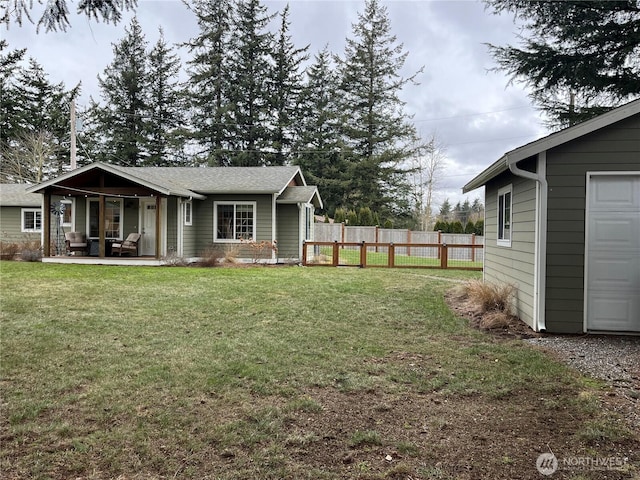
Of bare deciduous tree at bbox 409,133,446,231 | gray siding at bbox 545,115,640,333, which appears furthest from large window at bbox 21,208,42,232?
bare deciduous tree at bbox 409,133,446,231

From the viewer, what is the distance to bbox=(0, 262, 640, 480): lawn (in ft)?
8.66

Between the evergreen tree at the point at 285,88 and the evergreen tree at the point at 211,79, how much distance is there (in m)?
3.26

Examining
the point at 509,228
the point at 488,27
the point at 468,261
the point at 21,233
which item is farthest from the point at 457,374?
the point at 21,233

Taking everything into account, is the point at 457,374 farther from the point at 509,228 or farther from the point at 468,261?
the point at 468,261

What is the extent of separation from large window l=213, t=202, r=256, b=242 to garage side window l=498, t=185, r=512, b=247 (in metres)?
9.21

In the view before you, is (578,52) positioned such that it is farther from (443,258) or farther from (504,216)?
(443,258)

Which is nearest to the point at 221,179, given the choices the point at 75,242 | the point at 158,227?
the point at 158,227

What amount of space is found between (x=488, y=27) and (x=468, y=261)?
808cm

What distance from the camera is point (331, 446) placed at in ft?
9.37

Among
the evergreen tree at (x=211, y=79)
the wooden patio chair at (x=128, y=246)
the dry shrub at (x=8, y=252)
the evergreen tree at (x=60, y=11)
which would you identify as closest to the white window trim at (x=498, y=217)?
the evergreen tree at (x=60, y=11)

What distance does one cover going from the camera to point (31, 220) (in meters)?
18.9

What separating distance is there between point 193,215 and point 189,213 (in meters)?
0.32

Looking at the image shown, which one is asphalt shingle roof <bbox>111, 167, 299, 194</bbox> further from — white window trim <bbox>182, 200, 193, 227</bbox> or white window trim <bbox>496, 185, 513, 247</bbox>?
white window trim <bbox>496, 185, 513, 247</bbox>

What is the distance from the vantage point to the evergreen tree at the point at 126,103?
30.5m
